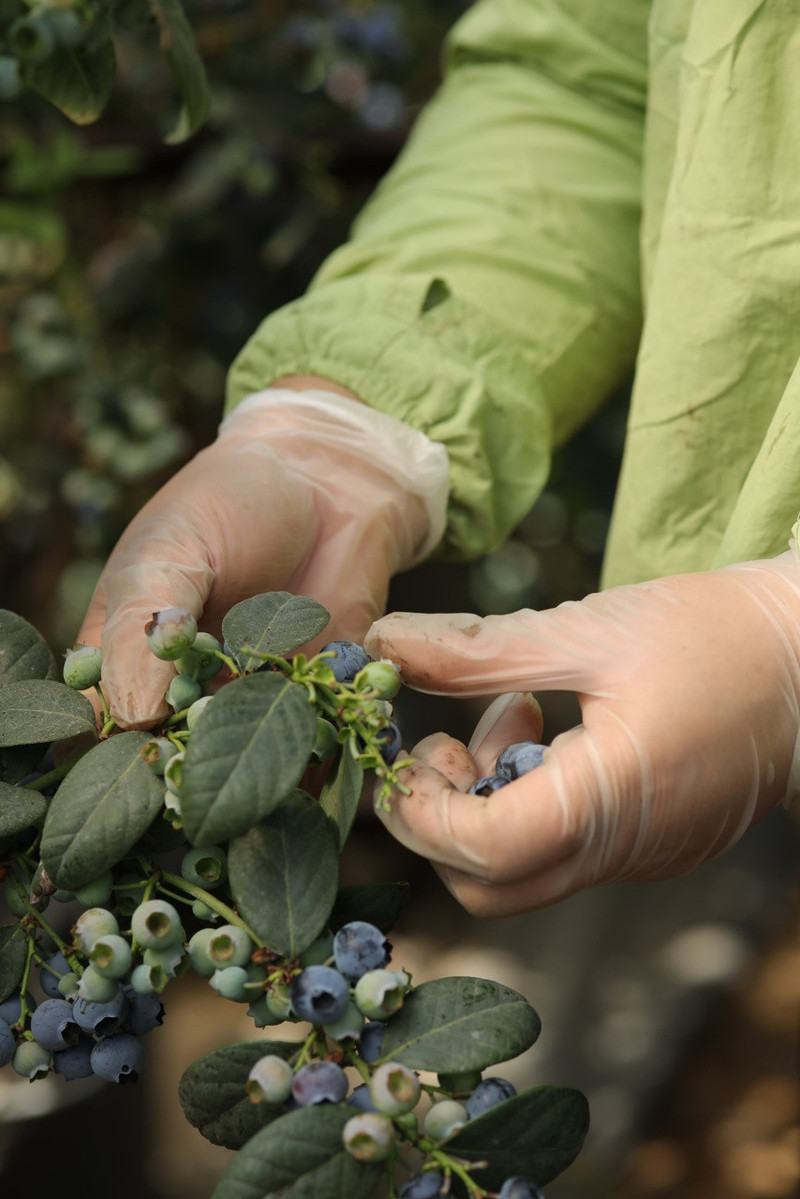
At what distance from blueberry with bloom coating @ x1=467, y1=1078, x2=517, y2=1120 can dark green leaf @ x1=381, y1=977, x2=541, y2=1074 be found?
0.5 inches

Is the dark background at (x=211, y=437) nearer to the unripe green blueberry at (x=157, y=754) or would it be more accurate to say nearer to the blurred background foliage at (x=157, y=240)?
the blurred background foliage at (x=157, y=240)

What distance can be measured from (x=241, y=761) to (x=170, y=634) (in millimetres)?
100

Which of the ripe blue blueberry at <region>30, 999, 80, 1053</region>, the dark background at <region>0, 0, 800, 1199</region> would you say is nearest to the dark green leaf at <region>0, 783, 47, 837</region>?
the ripe blue blueberry at <region>30, 999, 80, 1053</region>

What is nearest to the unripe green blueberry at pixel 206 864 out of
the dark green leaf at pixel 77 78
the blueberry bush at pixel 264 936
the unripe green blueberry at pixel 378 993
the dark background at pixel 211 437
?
the blueberry bush at pixel 264 936

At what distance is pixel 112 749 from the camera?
68 centimetres

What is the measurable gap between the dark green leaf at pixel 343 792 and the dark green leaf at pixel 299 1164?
141mm

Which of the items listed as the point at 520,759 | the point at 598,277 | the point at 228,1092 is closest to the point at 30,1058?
the point at 228,1092

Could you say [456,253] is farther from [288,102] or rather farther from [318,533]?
[288,102]

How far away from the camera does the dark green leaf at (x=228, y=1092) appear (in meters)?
0.64

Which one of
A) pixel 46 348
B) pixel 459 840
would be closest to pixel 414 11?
pixel 46 348

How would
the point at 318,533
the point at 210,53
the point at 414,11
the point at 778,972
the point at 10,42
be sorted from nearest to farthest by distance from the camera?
A: the point at 10,42 → the point at 318,533 → the point at 210,53 → the point at 778,972 → the point at 414,11

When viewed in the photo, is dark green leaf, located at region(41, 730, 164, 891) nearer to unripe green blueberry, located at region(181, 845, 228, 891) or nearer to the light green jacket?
unripe green blueberry, located at region(181, 845, 228, 891)

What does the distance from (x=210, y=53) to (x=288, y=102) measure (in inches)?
6.2

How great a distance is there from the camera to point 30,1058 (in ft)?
2.25
